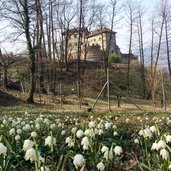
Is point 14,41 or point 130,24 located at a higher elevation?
point 130,24

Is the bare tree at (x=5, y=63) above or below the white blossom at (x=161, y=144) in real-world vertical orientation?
above

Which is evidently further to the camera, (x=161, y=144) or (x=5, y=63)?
(x=5, y=63)

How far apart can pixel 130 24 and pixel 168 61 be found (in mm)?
7415

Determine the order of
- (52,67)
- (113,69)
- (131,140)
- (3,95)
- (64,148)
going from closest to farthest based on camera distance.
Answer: (64,148)
(131,140)
(3,95)
(52,67)
(113,69)

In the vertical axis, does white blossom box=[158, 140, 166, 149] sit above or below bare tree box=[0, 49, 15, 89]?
below

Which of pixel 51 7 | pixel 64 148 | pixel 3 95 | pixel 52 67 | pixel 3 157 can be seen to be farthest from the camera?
pixel 52 67

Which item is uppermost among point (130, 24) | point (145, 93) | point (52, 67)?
point (130, 24)

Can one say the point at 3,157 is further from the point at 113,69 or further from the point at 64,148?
the point at 113,69

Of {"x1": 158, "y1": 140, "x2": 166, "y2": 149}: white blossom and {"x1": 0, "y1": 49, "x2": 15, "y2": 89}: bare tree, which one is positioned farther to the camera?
{"x1": 0, "y1": 49, "x2": 15, "y2": 89}: bare tree

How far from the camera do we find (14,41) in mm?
31719

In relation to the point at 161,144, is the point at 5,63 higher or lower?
higher

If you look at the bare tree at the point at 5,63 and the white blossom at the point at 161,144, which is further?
the bare tree at the point at 5,63

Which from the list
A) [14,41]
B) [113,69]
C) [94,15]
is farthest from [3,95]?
[113,69]

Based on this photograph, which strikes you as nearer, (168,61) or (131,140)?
(131,140)
